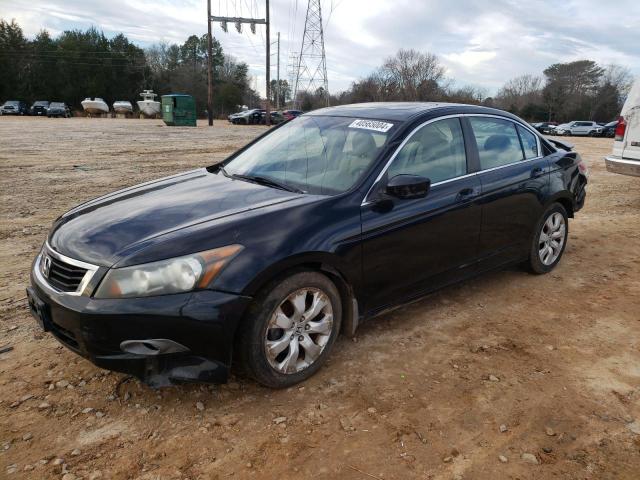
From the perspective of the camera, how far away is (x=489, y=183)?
404 cm

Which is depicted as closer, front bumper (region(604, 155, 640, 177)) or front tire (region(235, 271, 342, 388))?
front tire (region(235, 271, 342, 388))

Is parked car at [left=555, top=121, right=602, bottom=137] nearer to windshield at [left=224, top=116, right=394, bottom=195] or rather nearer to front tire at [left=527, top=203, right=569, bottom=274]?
front tire at [left=527, top=203, right=569, bottom=274]

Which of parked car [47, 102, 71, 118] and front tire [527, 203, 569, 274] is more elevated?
parked car [47, 102, 71, 118]

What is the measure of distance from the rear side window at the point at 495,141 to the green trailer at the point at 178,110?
108 ft

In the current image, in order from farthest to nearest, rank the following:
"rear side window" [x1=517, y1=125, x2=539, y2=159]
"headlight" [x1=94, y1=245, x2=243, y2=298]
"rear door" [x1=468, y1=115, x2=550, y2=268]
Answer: "rear side window" [x1=517, y1=125, x2=539, y2=159] → "rear door" [x1=468, y1=115, x2=550, y2=268] → "headlight" [x1=94, y1=245, x2=243, y2=298]

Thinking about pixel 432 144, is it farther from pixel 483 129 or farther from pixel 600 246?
pixel 600 246

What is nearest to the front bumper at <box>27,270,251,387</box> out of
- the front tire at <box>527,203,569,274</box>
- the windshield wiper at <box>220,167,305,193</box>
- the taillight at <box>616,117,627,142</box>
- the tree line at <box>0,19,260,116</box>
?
the windshield wiper at <box>220,167,305,193</box>

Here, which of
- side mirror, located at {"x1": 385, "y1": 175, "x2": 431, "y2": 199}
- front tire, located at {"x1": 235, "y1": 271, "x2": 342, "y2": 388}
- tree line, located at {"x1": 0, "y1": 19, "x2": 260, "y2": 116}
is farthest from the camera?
tree line, located at {"x1": 0, "y1": 19, "x2": 260, "y2": 116}

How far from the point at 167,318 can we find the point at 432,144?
232cm

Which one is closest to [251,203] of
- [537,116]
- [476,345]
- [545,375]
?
[476,345]

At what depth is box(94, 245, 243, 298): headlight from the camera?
2539mm

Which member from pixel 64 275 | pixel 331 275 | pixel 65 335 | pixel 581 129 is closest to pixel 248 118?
pixel 581 129

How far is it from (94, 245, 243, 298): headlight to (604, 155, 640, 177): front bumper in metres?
7.39

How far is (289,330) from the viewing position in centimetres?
293
